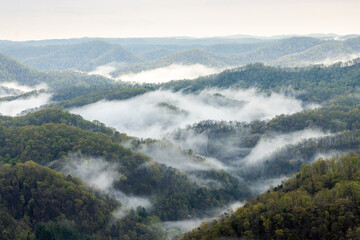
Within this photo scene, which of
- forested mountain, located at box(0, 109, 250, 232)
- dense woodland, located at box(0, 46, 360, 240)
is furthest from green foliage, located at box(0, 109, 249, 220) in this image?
dense woodland, located at box(0, 46, 360, 240)

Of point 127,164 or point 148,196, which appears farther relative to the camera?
point 127,164

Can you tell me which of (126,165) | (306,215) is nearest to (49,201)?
(126,165)

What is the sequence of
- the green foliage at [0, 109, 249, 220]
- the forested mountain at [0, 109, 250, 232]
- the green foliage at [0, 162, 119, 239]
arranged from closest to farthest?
the green foliage at [0, 162, 119, 239] → the forested mountain at [0, 109, 250, 232] → the green foliage at [0, 109, 249, 220]

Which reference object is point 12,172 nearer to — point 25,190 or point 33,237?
point 25,190

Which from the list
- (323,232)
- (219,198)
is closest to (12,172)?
(219,198)

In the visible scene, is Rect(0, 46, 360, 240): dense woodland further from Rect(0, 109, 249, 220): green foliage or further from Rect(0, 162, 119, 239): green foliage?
Rect(0, 109, 249, 220): green foliage

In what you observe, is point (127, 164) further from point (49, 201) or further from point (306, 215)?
point (306, 215)

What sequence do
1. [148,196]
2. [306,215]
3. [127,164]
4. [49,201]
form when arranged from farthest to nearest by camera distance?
[127,164] → [148,196] → [49,201] → [306,215]

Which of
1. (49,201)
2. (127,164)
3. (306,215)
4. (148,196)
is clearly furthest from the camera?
(127,164)
